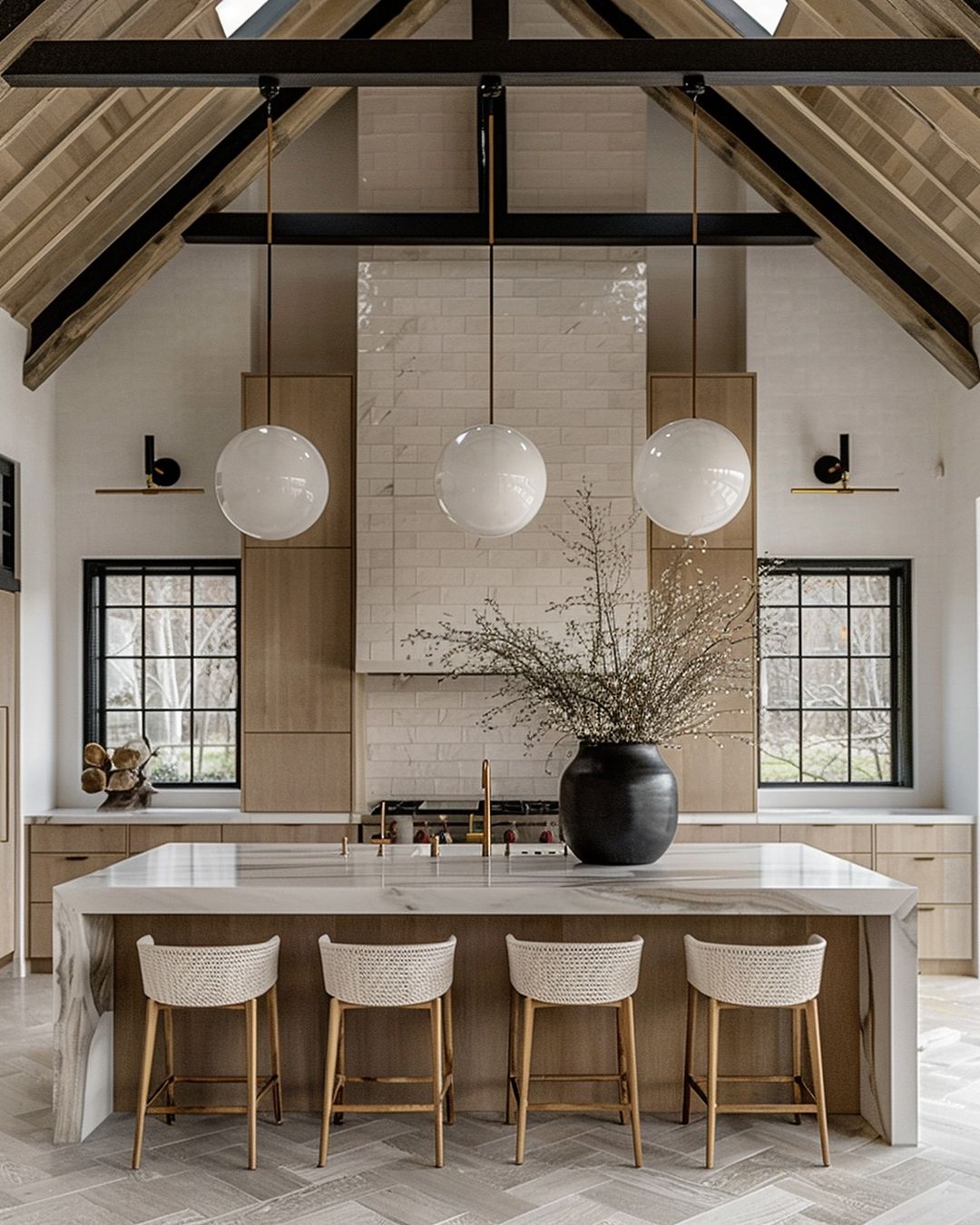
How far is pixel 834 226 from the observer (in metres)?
6.61

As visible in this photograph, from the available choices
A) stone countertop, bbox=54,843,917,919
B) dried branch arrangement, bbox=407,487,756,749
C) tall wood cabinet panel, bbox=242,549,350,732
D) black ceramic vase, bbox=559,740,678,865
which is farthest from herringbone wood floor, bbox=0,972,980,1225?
tall wood cabinet panel, bbox=242,549,350,732

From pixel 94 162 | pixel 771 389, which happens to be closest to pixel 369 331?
pixel 94 162

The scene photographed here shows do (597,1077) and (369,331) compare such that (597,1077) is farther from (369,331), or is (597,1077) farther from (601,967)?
(369,331)

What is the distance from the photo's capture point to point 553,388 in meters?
6.76

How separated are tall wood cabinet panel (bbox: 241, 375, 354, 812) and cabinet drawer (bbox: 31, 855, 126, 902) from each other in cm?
82

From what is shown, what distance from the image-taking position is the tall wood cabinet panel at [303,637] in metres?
6.81

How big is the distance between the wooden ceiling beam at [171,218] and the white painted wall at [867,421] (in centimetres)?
243

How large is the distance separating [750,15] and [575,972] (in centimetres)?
412

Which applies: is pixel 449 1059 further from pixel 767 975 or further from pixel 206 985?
pixel 767 975

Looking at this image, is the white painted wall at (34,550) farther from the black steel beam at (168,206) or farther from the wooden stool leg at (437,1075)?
the wooden stool leg at (437,1075)

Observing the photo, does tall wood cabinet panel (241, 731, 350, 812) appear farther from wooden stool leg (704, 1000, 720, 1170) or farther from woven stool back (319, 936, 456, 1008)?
wooden stool leg (704, 1000, 720, 1170)

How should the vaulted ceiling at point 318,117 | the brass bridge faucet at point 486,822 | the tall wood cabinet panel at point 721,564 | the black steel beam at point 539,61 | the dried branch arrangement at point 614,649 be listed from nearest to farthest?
the black steel beam at point 539,61 < the dried branch arrangement at point 614,649 < the brass bridge faucet at point 486,822 < the vaulted ceiling at point 318,117 < the tall wood cabinet panel at point 721,564

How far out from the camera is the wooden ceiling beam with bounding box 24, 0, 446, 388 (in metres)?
6.61

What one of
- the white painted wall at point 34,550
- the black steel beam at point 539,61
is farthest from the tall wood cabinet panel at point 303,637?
the black steel beam at point 539,61
